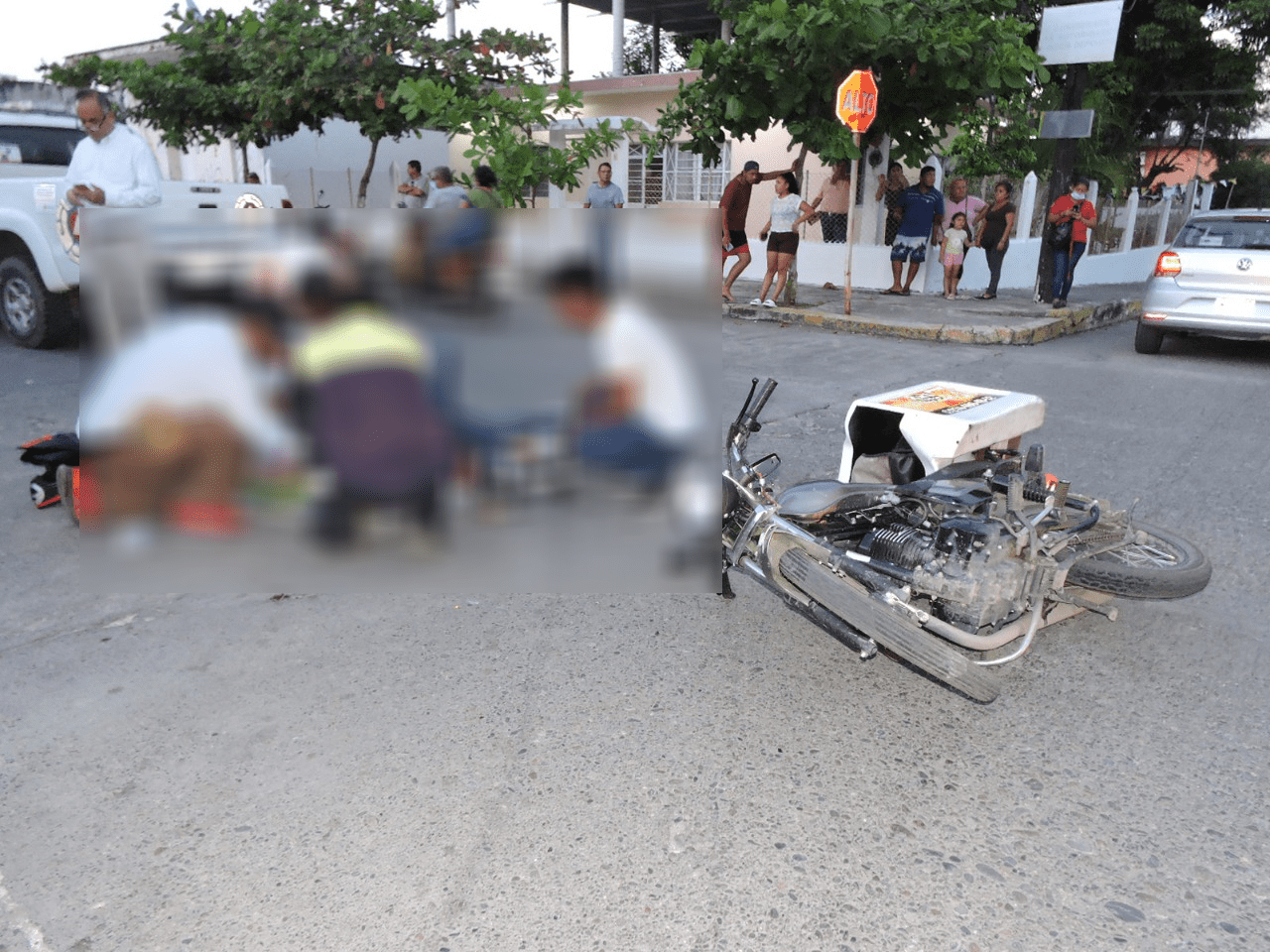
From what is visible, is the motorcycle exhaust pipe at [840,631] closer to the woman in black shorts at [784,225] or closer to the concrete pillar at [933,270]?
the woman in black shorts at [784,225]

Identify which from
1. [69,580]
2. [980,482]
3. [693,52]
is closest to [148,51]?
[693,52]

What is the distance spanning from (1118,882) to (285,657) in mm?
2545

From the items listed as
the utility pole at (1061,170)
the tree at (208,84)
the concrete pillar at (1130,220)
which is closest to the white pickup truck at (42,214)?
the tree at (208,84)

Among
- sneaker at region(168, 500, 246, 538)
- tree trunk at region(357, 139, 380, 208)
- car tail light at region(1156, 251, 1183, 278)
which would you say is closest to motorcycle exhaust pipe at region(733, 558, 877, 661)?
sneaker at region(168, 500, 246, 538)

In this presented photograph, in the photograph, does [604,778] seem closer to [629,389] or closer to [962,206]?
[629,389]

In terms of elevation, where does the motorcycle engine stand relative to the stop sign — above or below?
below

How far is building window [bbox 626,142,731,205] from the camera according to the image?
16.9 meters

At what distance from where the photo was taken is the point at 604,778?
2.65m

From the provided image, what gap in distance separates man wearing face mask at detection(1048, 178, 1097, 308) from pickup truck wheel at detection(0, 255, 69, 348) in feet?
34.1

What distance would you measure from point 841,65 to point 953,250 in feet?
10.1

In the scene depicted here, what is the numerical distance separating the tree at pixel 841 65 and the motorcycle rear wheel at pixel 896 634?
846cm

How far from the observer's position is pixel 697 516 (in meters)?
2.28

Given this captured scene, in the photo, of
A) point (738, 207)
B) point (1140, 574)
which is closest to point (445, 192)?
point (738, 207)

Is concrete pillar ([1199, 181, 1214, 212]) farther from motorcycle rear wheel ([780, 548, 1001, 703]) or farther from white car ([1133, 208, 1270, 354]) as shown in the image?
motorcycle rear wheel ([780, 548, 1001, 703])
